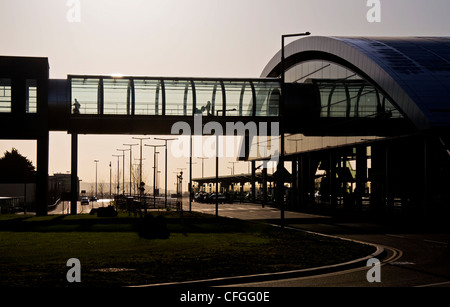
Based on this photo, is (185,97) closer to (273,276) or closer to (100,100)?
(100,100)

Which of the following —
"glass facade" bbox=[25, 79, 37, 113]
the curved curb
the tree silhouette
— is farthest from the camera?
the tree silhouette

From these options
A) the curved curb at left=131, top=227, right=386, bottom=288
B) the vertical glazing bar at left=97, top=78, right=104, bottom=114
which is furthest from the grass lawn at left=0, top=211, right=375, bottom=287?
the vertical glazing bar at left=97, top=78, right=104, bottom=114

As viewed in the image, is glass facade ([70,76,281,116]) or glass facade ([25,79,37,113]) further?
glass facade ([70,76,281,116])

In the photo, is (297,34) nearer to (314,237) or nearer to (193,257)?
(314,237)

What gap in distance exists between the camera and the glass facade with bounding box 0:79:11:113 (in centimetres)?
5474

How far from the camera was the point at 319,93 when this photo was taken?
2336 inches

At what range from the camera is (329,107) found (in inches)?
2306

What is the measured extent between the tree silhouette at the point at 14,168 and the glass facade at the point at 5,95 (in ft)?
243

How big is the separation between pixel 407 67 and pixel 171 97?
19598 mm

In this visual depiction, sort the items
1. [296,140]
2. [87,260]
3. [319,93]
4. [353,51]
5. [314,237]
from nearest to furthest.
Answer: [87,260], [314,237], [353,51], [319,93], [296,140]

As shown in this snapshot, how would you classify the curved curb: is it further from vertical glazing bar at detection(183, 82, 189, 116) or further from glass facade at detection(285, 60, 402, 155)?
A: vertical glazing bar at detection(183, 82, 189, 116)

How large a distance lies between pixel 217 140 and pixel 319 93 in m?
9.97

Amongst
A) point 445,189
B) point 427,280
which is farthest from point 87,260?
point 445,189

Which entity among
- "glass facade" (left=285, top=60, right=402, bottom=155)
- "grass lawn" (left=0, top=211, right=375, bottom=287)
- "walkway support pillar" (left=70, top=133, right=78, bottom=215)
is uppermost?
"glass facade" (left=285, top=60, right=402, bottom=155)
